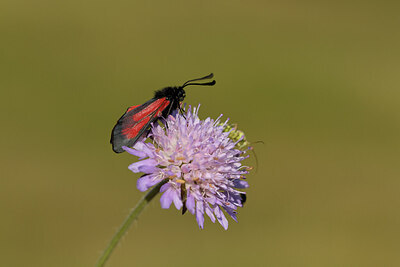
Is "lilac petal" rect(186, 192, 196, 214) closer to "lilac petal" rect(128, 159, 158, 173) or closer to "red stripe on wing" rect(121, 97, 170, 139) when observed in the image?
"lilac petal" rect(128, 159, 158, 173)

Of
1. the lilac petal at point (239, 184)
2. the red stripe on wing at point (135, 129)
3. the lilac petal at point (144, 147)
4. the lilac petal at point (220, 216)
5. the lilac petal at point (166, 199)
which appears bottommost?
the lilac petal at point (166, 199)

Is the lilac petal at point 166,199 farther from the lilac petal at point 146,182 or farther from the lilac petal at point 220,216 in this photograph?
the lilac petal at point 220,216

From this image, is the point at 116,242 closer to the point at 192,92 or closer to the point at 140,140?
the point at 140,140

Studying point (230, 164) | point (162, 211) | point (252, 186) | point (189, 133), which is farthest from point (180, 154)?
point (252, 186)

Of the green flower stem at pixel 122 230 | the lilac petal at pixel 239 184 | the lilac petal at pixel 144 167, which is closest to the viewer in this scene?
the green flower stem at pixel 122 230

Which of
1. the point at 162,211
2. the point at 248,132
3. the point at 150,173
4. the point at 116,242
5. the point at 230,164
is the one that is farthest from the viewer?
the point at 248,132

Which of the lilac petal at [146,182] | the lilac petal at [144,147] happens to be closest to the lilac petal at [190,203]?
the lilac petal at [146,182]

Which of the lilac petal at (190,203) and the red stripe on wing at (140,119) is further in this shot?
the red stripe on wing at (140,119)

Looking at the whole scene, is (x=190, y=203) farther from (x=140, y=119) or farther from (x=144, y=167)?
(x=140, y=119)
